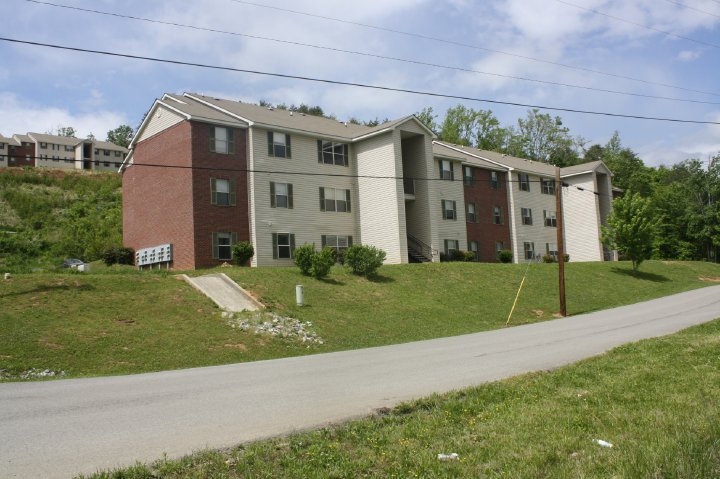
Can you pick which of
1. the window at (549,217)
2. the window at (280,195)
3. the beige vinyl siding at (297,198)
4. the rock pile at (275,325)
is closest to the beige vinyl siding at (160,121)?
the beige vinyl siding at (297,198)

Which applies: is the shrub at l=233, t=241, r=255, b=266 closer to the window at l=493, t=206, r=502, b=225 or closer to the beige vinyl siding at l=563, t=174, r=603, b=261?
the window at l=493, t=206, r=502, b=225

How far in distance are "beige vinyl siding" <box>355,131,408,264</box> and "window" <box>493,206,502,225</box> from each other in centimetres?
1353

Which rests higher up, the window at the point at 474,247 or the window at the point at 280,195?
the window at the point at 280,195

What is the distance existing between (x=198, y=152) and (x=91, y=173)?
4982 centimetres

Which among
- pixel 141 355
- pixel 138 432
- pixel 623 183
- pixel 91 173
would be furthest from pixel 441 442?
pixel 623 183

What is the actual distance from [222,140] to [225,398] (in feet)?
89.6

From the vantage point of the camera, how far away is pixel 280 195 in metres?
36.8

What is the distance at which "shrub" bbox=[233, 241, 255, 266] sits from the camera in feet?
110

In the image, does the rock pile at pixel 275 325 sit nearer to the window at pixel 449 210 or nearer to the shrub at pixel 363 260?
the shrub at pixel 363 260

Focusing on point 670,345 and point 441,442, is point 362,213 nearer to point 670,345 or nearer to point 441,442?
point 670,345

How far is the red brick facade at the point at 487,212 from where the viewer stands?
4809 cm

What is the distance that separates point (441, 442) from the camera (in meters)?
6.44

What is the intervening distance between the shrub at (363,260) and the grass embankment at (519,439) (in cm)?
2260

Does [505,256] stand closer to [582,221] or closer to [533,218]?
[533,218]
